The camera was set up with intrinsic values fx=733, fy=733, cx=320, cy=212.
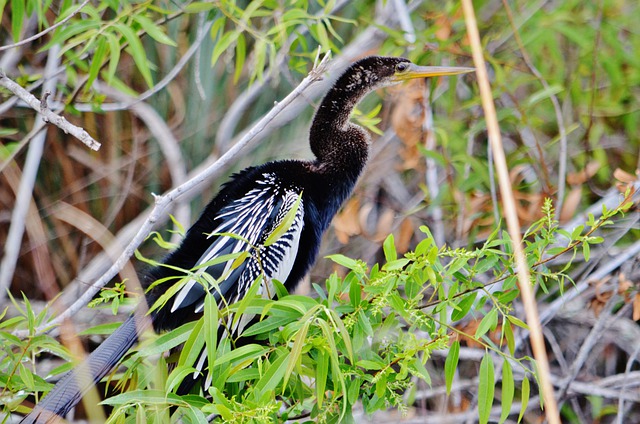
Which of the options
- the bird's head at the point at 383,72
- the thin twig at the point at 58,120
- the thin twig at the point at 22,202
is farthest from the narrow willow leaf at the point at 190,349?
the thin twig at the point at 22,202

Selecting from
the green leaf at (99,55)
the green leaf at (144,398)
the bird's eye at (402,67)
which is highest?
the green leaf at (99,55)

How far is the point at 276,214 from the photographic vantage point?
1647mm

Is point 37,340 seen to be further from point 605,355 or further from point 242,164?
point 605,355

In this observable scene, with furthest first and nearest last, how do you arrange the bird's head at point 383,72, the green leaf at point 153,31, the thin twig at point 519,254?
the bird's head at point 383,72 → the green leaf at point 153,31 → the thin twig at point 519,254

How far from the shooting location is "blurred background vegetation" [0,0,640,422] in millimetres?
2287

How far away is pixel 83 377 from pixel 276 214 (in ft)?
1.85

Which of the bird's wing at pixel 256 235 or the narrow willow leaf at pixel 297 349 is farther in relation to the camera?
the bird's wing at pixel 256 235

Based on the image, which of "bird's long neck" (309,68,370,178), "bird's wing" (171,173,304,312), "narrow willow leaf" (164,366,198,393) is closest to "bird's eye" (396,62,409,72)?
"bird's long neck" (309,68,370,178)

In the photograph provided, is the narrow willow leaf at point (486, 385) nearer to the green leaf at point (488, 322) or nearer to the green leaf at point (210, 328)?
the green leaf at point (488, 322)

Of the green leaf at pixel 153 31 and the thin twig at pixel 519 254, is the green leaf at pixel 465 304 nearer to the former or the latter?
the thin twig at pixel 519 254

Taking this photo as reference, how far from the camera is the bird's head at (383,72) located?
73.9 inches

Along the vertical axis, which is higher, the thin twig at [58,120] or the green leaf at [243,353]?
the thin twig at [58,120]

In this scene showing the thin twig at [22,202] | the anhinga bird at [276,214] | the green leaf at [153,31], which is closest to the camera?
the anhinga bird at [276,214]

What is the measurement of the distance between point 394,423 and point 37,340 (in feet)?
→ 3.53
